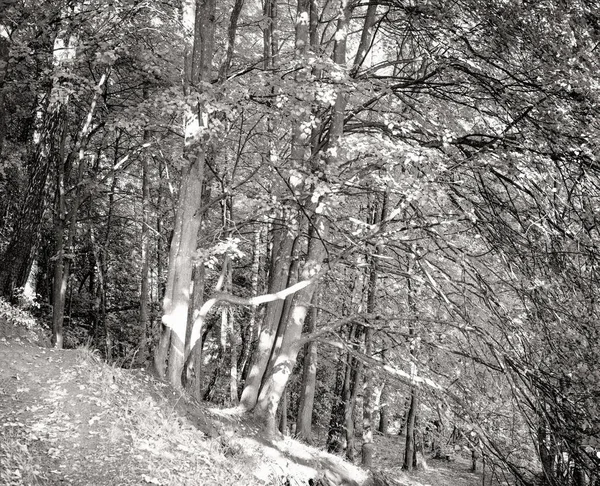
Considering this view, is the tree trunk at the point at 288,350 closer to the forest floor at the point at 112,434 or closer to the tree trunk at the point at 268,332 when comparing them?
the tree trunk at the point at 268,332

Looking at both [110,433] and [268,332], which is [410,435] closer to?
[268,332]

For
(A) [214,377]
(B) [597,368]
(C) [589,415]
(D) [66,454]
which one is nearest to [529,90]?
(B) [597,368]

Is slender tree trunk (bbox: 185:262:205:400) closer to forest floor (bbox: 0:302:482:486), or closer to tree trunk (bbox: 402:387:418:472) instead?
forest floor (bbox: 0:302:482:486)

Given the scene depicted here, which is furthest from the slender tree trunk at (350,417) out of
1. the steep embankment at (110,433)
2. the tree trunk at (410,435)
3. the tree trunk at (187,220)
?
the tree trunk at (187,220)

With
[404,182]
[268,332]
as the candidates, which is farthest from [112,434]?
[404,182]

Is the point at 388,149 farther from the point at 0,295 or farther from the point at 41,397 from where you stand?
the point at 0,295

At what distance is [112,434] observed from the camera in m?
6.45

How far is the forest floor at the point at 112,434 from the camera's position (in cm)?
578

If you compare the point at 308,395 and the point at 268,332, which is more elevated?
the point at 268,332

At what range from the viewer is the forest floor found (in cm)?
578

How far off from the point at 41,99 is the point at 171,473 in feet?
28.0

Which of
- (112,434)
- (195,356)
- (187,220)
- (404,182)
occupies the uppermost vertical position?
(404,182)

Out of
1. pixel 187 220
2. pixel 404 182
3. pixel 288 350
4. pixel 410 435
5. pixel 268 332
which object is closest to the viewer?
pixel 404 182

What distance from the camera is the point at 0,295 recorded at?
1062 cm
